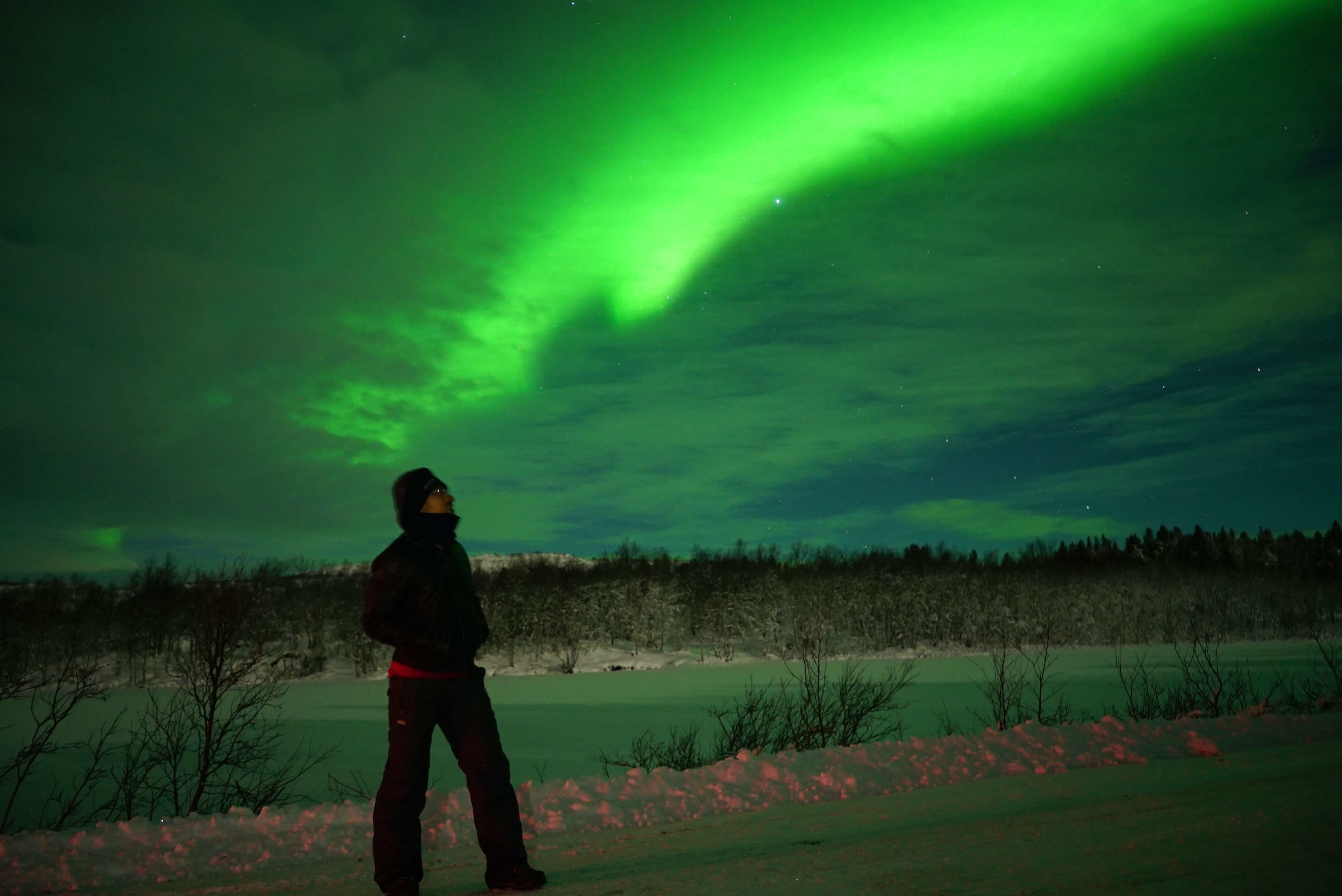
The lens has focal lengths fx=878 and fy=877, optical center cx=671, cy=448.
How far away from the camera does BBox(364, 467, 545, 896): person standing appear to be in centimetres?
469

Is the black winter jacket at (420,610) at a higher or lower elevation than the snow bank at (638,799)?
higher

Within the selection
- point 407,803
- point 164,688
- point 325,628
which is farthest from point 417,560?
point 325,628

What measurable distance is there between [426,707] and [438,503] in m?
1.14

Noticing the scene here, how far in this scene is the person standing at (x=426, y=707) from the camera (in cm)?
469

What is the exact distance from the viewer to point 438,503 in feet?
16.8

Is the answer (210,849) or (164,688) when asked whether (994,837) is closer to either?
(210,849)

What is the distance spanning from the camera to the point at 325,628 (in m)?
85.8

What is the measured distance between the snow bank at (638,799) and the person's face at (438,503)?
3.33 m

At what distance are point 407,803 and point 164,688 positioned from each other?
212ft

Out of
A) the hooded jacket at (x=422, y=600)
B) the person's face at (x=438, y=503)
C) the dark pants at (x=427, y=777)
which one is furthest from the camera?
the person's face at (x=438, y=503)

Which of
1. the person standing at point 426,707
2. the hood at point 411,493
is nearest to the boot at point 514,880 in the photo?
the person standing at point 426,707

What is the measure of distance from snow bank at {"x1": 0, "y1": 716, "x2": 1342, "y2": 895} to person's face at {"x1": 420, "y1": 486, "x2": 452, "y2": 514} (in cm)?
333

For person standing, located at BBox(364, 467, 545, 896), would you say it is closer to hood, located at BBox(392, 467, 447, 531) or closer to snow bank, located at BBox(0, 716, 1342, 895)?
hood, located at BBox(392, 467, 447, 531)

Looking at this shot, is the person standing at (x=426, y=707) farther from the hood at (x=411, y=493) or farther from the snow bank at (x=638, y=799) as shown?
the snow bank at (x=638, y=799)
